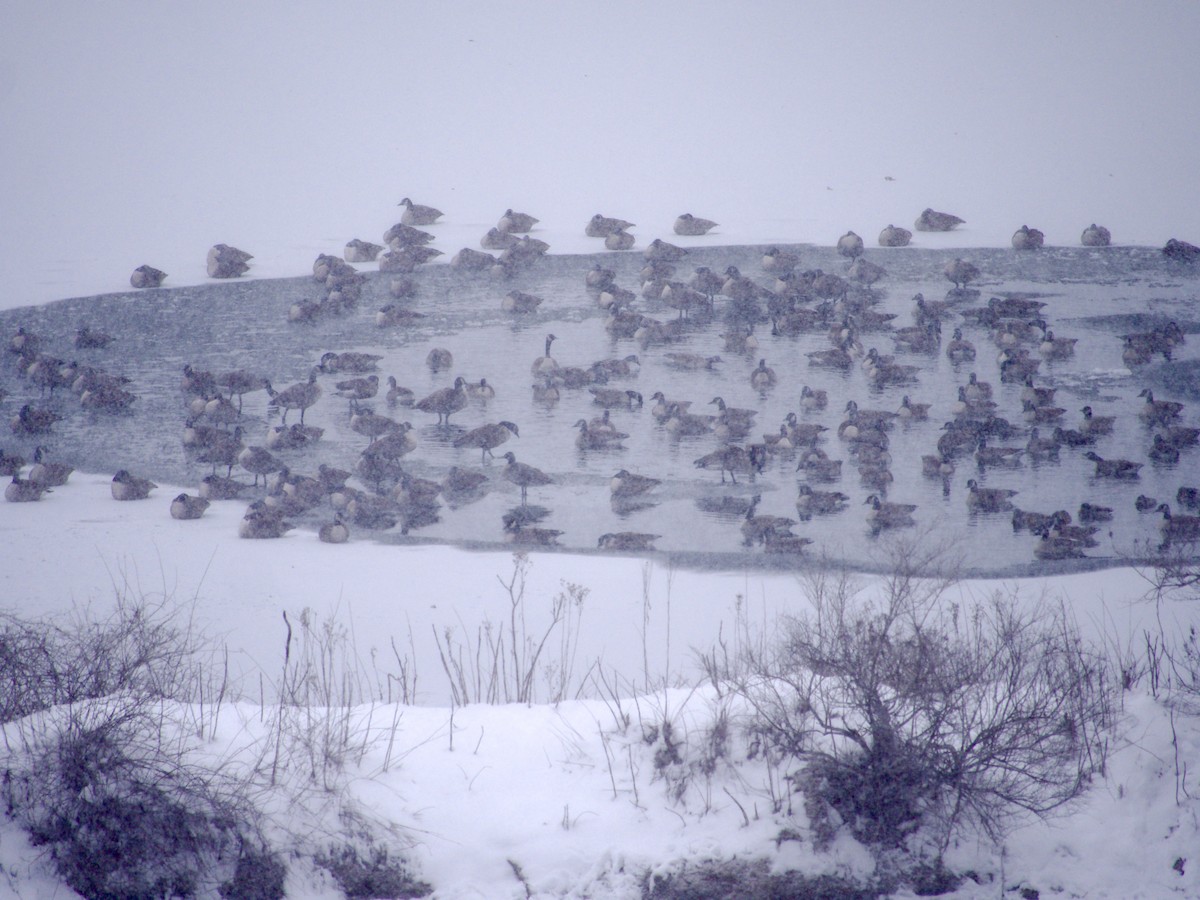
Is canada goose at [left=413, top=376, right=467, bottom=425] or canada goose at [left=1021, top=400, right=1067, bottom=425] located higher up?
canada goose at [left=413, top=376, right=467, bottom=425]

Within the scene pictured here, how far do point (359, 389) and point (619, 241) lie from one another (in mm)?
7257

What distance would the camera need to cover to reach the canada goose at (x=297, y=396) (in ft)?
41.0

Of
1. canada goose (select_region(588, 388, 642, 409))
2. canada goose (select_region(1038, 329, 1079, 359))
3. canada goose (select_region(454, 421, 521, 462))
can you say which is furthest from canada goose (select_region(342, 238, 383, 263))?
canada goose (select_region(1038, 329, 1079, 359))

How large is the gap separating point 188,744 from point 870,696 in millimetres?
4043

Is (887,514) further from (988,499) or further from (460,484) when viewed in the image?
(460,484)

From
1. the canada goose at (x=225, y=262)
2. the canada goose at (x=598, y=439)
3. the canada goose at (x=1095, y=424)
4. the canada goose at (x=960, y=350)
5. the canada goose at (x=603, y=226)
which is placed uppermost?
the canada goose at (x=603, y=226)

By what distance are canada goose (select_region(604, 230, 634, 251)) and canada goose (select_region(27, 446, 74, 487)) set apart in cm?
1037

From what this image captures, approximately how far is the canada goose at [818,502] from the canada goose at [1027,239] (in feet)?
31.7

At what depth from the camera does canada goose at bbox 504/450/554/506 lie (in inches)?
431

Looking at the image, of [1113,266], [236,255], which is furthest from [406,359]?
[1113,266]

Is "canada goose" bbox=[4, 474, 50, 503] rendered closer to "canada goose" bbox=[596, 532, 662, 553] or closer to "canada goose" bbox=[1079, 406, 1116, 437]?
"canada goose" bbox=[596, 532, 662, 553]

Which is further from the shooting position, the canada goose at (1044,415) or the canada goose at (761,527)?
the canada goose at (1044,415)

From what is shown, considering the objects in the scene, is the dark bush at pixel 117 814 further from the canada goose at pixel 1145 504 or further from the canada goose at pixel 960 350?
the canada goose at pixel 960 350

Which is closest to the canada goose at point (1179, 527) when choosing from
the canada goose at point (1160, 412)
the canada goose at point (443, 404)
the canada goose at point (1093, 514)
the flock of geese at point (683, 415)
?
the flock of geese at point (683, 415)
